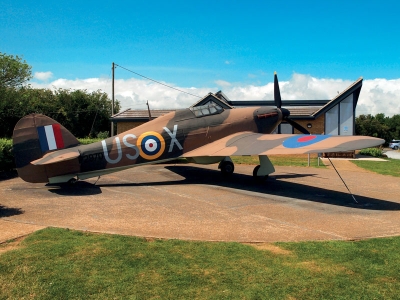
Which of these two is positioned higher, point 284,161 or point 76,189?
point 76,189

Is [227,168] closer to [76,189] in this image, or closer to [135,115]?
[76,189]

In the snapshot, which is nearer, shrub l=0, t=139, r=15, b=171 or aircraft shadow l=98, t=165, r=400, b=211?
aircraft shadow l=98, t=165, r=400, b=211

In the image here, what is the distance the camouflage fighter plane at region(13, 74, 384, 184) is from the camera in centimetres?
1244

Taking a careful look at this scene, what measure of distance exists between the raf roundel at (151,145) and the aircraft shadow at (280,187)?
4.33 ft

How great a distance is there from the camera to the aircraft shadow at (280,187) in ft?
36.4

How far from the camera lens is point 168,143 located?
1511 centimetres

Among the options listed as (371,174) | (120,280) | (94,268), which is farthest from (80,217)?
(371,174)

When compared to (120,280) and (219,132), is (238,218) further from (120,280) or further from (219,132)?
(219,132)

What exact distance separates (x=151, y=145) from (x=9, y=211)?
646 cm

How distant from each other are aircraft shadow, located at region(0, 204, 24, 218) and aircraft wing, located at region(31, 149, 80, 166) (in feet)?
8.06

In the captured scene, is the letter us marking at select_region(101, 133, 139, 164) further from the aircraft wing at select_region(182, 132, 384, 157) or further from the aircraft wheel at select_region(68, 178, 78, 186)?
the aircraft wing at select_region(182, 132, 384, 157)

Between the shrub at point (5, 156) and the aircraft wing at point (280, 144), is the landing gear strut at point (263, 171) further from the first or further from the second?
the shrub at point (5, 156)

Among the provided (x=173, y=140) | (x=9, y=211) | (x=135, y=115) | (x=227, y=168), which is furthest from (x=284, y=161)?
(x=9, y=211)

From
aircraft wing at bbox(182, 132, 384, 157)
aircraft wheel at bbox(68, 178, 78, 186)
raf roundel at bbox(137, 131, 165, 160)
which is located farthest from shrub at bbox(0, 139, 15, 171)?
aircraft wing at bbox(182, 132, 384, 157)
